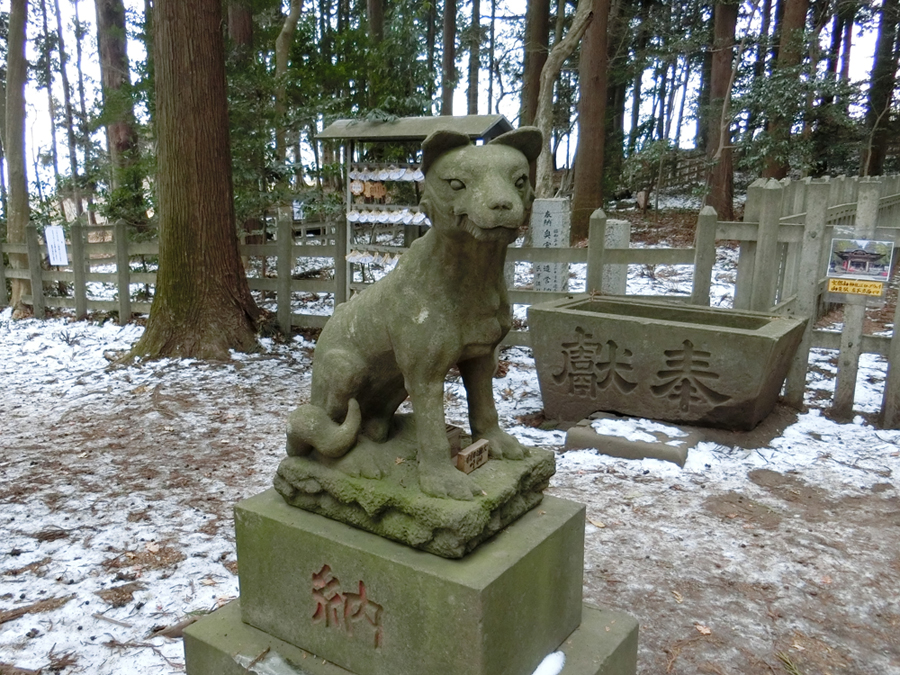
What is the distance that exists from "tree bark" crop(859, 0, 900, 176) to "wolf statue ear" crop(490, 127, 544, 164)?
53.7ft

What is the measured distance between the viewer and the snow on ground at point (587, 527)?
2791 millimetres

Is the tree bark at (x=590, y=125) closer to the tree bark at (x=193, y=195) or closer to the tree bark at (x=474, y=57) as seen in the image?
the tree bark at (x=193, y=195)

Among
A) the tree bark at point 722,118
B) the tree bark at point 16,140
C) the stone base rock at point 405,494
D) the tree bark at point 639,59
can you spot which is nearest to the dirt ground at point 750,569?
the stone base rock at point 405,494

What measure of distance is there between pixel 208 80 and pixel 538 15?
9.72 meters

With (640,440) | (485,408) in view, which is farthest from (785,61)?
(485,408)

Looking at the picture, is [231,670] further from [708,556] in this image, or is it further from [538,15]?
[538,15]

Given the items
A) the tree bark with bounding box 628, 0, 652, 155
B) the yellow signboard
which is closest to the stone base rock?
the yellow signboard

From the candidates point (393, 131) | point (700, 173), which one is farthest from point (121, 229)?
point (700, 173)

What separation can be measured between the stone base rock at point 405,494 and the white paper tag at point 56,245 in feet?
27.9

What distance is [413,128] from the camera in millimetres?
6945

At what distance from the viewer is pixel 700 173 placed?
71.9ft

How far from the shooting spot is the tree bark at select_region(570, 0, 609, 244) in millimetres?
12453

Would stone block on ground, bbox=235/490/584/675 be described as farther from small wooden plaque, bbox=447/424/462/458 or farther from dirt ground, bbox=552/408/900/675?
dirt ground, bbox=552/408/900/675

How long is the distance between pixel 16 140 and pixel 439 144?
35.2 ft
